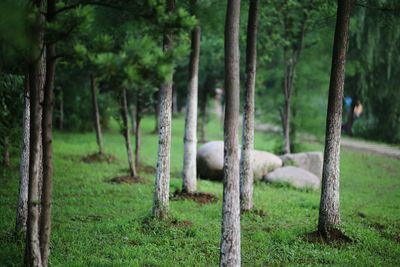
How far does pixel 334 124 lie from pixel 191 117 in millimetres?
4283

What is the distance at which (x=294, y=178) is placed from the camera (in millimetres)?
15609

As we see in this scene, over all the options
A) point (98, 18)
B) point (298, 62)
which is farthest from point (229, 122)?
point (298, 62)

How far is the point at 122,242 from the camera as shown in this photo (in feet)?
27.6

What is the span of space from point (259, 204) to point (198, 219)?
2495 millimetres

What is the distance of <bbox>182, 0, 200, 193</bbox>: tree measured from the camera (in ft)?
39.3

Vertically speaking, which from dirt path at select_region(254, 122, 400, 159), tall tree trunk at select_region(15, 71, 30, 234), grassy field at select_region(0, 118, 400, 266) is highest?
tall tree trunk at select_region(15, 71, 30, 234)

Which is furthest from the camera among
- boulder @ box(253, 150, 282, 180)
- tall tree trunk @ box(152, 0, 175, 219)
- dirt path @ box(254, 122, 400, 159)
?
dirt path @ box(254, 122, 400, 159)

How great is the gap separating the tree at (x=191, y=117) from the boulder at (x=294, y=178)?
168 inches

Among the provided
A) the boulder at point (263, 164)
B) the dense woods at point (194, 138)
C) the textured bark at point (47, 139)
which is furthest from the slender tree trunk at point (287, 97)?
the textured bark at point (47, 139)

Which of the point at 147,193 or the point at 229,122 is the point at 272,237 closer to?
the point at 229,122

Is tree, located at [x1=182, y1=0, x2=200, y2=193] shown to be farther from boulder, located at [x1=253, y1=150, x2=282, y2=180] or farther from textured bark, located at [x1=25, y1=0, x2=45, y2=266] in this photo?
textured bark, located at [x1=25, y1=0, x2=45, y2=266]

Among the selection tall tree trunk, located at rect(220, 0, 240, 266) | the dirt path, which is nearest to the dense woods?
tall tree trunk, located at rect(220, 0, 240, 266)

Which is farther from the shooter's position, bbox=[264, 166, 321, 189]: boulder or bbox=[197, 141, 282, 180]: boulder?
bbox=[197, 141, 282, 180]: boulder

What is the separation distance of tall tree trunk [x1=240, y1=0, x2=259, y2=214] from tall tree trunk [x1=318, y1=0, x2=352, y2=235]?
2.11 m
